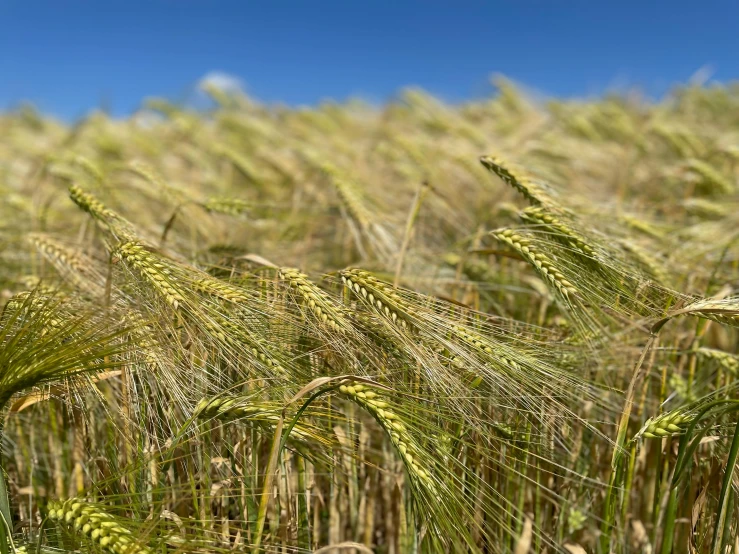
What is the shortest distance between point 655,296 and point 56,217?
252 centimetres

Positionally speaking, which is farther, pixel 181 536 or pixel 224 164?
pixel 224 164

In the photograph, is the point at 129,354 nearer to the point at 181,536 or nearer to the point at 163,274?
the point at 163,274

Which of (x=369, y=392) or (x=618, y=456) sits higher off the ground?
(x=369, y=392)

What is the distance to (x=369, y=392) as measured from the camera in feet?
3.04

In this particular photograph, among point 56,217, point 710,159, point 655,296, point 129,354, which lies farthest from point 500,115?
point 129,354

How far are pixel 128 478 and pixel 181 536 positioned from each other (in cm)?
28

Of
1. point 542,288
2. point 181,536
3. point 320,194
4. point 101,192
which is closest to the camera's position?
point 181,536

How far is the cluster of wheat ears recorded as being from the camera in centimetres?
92

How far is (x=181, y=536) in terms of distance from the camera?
87cm

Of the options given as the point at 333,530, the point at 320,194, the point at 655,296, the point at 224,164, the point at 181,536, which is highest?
the point at 224,164

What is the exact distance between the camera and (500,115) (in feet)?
21.6

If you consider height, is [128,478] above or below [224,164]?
below

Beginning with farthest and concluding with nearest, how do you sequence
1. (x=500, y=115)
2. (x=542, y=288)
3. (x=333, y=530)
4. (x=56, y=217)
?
(x=500, y=115) < (x=56, y=217) < (x=542, y=288) < (x=333, y=530)

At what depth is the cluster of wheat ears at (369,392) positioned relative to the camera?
0.92 meters
